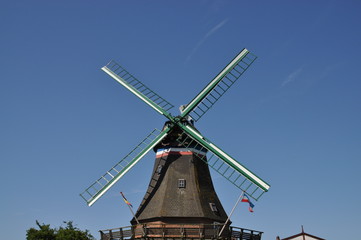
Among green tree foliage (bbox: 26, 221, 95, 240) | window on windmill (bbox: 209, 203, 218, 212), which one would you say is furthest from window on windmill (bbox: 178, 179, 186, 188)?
green tree foliage (bbox: 26, 221, 95, 240)

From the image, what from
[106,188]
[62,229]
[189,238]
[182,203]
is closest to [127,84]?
[106,188]

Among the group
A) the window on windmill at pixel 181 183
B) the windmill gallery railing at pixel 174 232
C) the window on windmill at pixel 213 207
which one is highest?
the window on windmill at pixel 181 183

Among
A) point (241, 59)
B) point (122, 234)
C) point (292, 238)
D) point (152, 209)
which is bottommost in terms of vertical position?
point (122, 234)

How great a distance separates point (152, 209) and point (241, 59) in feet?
37.0

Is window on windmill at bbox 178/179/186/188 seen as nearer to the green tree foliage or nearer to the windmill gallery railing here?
the windmill gallery railing

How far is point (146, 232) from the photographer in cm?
2128

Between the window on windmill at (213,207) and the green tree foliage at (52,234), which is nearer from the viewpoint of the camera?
the window on windmill at (213,207)

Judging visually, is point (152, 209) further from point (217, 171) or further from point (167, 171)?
point (217, 171)

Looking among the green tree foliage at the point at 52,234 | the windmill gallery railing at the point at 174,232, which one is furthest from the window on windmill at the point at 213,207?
the green tree foliage at the point at 52,234

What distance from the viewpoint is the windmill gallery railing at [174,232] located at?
823 inches

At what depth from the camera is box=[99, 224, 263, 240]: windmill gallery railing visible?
20.9 meters

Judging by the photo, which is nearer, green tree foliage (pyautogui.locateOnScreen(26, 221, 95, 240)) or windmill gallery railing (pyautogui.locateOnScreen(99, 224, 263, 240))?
windmill gallery railing (pyautogui.locateOnScreen(99, 224, 263, 240))

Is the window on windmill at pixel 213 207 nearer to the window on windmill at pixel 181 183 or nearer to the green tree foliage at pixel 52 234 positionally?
the window on windmill at pixel 181 183

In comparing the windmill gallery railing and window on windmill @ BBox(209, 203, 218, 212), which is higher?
window on windmill @ BBox(209, 203, 218, 212)
